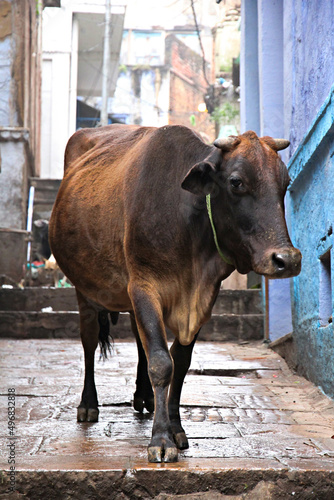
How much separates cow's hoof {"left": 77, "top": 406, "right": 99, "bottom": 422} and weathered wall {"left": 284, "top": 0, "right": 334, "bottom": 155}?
9.46 feet

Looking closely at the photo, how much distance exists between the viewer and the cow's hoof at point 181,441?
12.0ft

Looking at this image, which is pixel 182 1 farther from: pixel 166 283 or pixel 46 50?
pixel 166 283

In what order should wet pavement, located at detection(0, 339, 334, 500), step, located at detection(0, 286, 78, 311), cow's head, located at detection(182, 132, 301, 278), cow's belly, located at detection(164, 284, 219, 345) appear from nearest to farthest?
wet pavement, located at detection(0, 339, 334, 500) < cow's head, located at detection(182, 132, 301, 278) < cow's belly, located at detection(164, 284, 219, 345) < step, located at detection(0, 286, 78, 311)

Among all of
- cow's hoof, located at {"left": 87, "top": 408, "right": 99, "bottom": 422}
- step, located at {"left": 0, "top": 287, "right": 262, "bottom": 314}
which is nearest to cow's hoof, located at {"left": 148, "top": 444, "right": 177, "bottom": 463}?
cow's hoof, located at {"left": 87, "top": 408, "right": 99, "bottom": 422}

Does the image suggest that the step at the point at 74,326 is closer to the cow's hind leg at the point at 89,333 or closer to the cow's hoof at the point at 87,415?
the cow's hind leg at the point at 89,333

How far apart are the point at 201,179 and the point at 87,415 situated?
5.91 ft

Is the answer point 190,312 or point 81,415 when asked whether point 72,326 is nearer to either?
point 81,415

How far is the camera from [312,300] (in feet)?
19.4

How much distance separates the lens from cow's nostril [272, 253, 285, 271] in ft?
10.9

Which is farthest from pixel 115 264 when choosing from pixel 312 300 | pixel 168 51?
pixel 168 51

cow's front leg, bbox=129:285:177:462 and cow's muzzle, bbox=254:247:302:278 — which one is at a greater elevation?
cow's muzzle, bbox=254:247:302:278

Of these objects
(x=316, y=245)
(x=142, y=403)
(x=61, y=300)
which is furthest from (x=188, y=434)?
(x=61, y=300)

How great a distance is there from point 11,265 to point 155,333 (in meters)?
8.57

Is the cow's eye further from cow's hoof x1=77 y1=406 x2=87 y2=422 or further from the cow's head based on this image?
cow's hoof x1=77 y1=406 x2=87 y2=422
